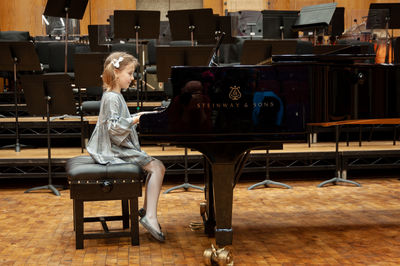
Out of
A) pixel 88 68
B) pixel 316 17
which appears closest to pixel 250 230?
pixel 88 68

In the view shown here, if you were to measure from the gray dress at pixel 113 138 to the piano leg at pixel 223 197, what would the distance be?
67cm

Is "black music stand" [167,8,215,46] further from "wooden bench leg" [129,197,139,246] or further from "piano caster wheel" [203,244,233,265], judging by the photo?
"piano caster wheel" [203,244,233,265]

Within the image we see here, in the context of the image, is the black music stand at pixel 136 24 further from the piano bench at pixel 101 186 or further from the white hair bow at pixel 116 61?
the piano bench at pixel 101 186

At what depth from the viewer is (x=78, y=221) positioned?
2.84 metres

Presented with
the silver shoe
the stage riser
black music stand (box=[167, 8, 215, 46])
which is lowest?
the silver shoe

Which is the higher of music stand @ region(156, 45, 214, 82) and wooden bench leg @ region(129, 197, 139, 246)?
music stand @ region(156, 45, 214, 82)

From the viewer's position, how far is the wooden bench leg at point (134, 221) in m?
2.86

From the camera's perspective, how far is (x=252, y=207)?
398 cm

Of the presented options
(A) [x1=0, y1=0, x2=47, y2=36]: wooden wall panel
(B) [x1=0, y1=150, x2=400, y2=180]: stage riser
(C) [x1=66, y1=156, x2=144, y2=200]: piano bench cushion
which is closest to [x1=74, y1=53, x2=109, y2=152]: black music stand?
(B) [x1=0, y1=150, x2=400, y2=180]: stage riser

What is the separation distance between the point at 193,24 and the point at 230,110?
3.22 m

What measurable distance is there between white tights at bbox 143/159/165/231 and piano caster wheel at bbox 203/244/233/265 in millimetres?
635

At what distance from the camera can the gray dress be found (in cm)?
300

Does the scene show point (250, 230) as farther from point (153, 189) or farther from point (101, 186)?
point (101, 186)

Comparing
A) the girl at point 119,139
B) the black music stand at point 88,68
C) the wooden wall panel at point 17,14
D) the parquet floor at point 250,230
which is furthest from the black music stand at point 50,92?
the wooden wall panel at point 17,14
